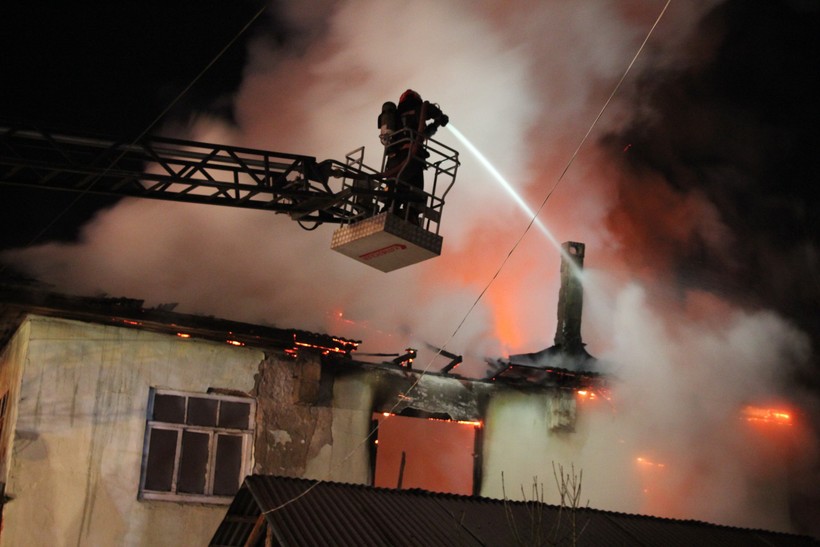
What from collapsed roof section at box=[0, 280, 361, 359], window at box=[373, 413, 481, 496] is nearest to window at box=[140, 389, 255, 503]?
collapsed roof section at box=[0, 280, 361, 359]

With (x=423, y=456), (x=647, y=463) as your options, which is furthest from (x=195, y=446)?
(x=647, y=463)

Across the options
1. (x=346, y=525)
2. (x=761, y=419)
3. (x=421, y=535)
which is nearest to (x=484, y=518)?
(x=421, y=535)

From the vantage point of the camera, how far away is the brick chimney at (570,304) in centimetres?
1995

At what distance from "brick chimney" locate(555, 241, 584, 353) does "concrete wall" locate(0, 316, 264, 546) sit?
9389 mm

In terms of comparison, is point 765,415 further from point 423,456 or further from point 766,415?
point 423,456

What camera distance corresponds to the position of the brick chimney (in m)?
20.0

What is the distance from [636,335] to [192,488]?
15344mm

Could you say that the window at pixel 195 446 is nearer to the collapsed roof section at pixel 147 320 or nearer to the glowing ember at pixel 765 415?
the collapsed roof section at pixel 147 320

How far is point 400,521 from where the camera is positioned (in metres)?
10.5

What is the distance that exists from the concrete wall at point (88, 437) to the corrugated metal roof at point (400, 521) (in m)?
3.02

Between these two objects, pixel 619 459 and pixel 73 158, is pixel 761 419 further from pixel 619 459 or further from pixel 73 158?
pixel 73 158

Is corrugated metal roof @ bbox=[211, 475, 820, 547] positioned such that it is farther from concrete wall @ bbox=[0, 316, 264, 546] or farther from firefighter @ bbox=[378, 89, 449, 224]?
firefighter @ bbox=[378, 89, 449, 224]

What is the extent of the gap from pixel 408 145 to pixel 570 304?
10954mm

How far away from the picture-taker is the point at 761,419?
22.5 meters
